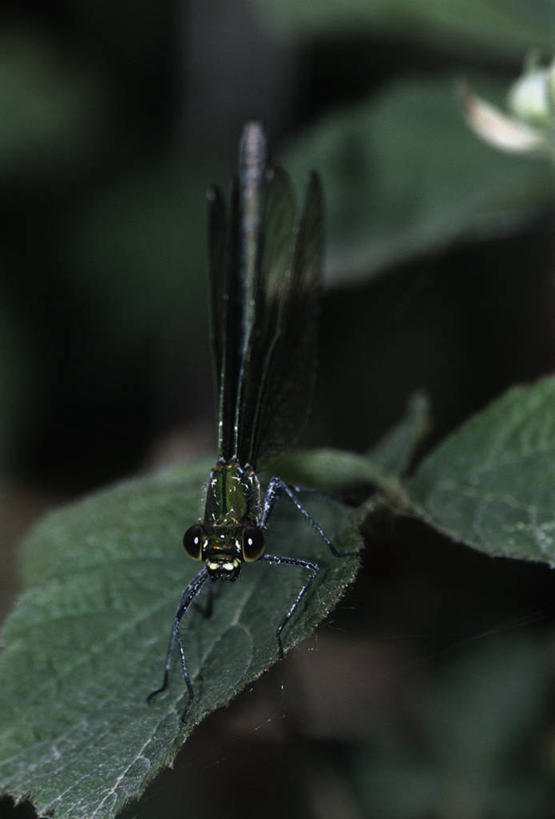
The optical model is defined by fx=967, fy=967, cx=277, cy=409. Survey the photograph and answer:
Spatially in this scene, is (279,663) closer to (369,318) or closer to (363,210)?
(363,210)

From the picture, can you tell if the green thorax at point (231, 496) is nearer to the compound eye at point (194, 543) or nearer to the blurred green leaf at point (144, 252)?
the compound eye at point (194, 543)

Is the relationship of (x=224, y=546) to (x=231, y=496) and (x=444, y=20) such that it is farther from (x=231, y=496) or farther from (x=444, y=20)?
(x=444, y=20)

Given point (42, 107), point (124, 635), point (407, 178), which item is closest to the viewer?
point (124, 635)

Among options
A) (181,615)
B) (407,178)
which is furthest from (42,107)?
(181,615)

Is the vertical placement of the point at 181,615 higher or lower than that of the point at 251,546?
lower

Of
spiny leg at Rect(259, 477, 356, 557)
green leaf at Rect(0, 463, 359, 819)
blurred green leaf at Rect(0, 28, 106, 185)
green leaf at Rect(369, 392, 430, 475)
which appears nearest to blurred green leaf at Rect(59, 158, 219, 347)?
blurred green leaf at Rect(0, 28, 106, 185)

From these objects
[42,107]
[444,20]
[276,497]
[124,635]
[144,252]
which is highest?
[444,20]

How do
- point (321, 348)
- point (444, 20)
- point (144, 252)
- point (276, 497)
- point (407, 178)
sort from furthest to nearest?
point (144, 252)
point (321, 348)
point (407, 178)
point (444, 20)
point (276, 497)
